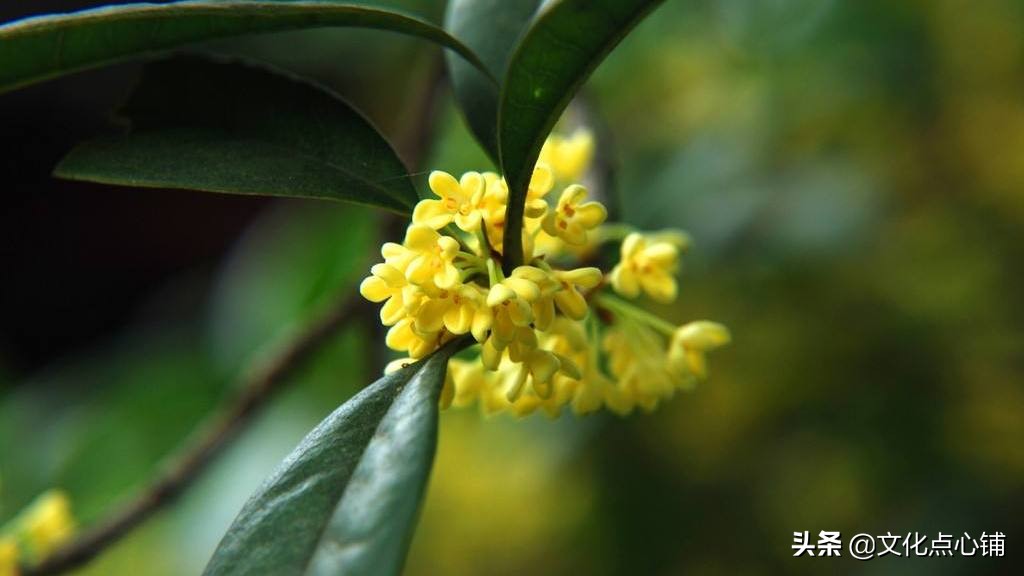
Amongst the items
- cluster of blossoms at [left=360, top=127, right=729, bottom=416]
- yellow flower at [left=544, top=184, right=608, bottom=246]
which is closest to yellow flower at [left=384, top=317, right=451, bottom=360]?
cluster of blossoms at [left=360, top=127, right=729, bottom=416]

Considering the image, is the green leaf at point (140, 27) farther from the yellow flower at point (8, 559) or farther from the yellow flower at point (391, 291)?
the yellow flower at point (8, 559)

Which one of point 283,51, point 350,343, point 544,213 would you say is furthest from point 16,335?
point 544,213

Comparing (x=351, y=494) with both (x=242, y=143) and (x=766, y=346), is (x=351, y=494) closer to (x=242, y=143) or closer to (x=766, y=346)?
(x=242, y=143)

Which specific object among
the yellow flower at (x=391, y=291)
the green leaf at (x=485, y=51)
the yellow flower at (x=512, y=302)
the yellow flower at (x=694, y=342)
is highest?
the green leaf at (x=485, y=51)

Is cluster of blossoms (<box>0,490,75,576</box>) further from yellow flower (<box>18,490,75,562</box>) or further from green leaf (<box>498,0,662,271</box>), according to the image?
green leaf (<box>498,0,662,271</box>)

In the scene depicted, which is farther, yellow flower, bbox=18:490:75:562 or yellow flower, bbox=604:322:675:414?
yellow flower, bbox=18:490:75:562

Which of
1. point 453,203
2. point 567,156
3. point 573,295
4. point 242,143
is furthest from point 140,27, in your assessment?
point 567,156

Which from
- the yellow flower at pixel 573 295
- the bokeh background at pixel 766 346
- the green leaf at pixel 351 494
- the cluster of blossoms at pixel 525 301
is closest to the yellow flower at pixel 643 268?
the cluster of blossoms at pixel 525 301
